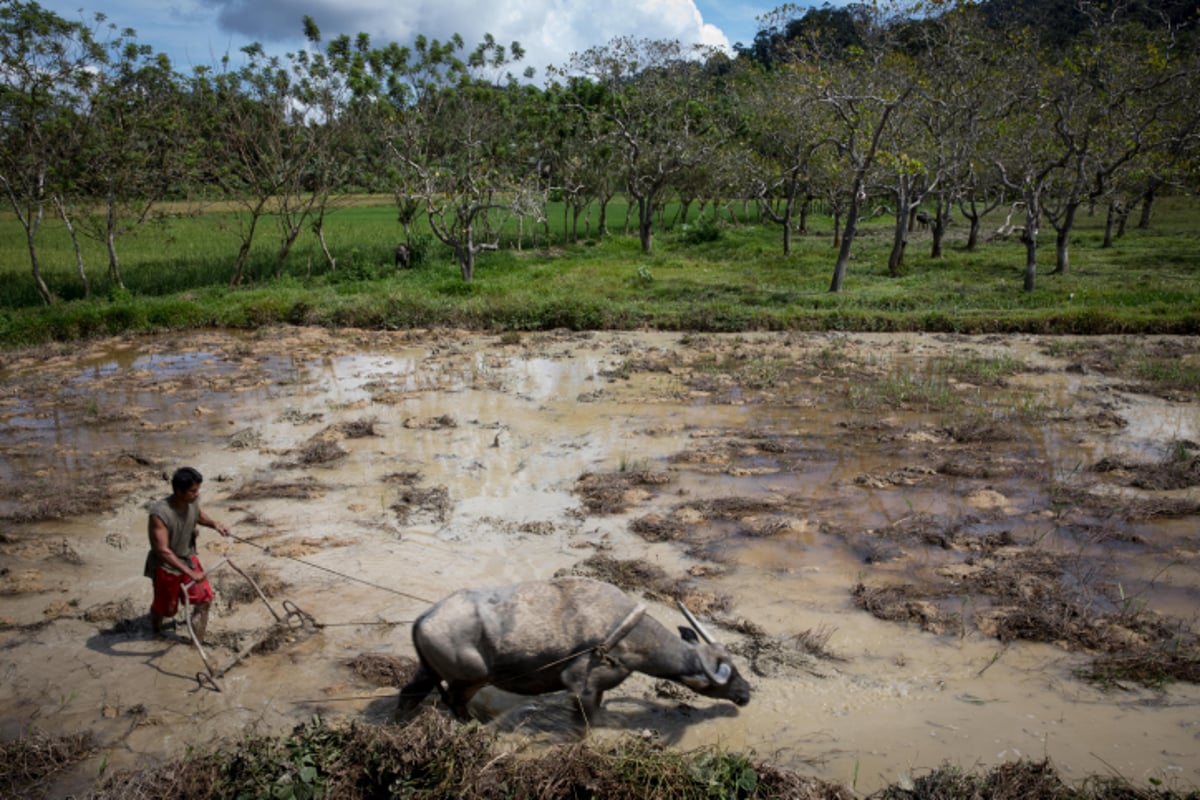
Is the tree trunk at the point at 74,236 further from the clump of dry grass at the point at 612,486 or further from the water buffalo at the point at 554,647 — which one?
the water buffalo at the point at 554,647

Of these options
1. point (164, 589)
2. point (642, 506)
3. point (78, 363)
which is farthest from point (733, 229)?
point (164, 589)

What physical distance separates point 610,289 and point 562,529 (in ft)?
42.3

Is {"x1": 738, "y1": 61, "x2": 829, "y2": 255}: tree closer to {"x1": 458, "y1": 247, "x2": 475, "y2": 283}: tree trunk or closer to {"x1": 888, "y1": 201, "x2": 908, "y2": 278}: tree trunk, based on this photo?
{"x1": 888, "y1": 201, "x2": 908, "y2": 278}: tree trunk

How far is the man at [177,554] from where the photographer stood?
5.42 metres

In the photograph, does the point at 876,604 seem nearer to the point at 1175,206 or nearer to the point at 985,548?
the point at 985,548

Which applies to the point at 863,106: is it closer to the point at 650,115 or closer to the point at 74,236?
the point at 650,115

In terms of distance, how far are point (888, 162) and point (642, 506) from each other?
12637mm

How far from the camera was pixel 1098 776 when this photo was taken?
434 cm

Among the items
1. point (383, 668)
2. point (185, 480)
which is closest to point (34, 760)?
point (185, 480)

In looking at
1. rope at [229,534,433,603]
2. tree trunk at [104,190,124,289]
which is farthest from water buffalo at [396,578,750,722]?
tree trunk at [104,190,124,289]

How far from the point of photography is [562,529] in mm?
7750

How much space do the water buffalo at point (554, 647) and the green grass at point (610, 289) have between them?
12.3 metres

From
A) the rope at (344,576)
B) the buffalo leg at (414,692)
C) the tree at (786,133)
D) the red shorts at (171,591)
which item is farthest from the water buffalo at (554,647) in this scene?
the tree at (786,133)

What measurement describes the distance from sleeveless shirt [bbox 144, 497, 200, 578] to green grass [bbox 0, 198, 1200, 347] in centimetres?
1143
